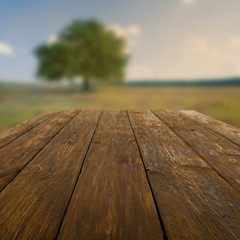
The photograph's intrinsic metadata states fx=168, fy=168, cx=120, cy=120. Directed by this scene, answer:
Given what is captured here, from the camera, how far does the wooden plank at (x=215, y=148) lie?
2.19 ft

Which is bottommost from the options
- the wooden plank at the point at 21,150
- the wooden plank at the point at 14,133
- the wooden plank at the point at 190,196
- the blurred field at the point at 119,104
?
the blurred field at the point at 119,104

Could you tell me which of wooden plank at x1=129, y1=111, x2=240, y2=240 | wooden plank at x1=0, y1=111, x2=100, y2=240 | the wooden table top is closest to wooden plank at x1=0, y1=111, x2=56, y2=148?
the wooden table top

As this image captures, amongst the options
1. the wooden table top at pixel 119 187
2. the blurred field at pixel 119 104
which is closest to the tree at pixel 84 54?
the blurred field at pixel 119 104

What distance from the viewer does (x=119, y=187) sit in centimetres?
56

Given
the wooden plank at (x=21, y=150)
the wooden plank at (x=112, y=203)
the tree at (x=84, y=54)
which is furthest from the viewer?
the tree at (x=84, y=54)

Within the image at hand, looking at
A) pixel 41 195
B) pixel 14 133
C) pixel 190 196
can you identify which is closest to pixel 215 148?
pixel 190 196

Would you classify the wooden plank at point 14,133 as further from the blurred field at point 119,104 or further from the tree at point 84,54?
the tree at point 84,54

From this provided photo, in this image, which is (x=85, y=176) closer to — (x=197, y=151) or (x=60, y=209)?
(x=60, y=209)

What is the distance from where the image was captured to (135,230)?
0.40m

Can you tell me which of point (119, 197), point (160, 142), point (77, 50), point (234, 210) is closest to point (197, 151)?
point (160, 142)

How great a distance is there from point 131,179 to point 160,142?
0.43 metres

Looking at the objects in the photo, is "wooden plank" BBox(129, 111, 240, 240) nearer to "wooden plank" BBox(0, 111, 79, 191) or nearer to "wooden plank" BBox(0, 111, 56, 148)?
"wooden plank" BBox(0, 111, 79, 191)

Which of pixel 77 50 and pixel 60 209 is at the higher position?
pixel 77 50

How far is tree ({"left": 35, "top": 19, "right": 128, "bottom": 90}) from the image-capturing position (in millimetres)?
13547
